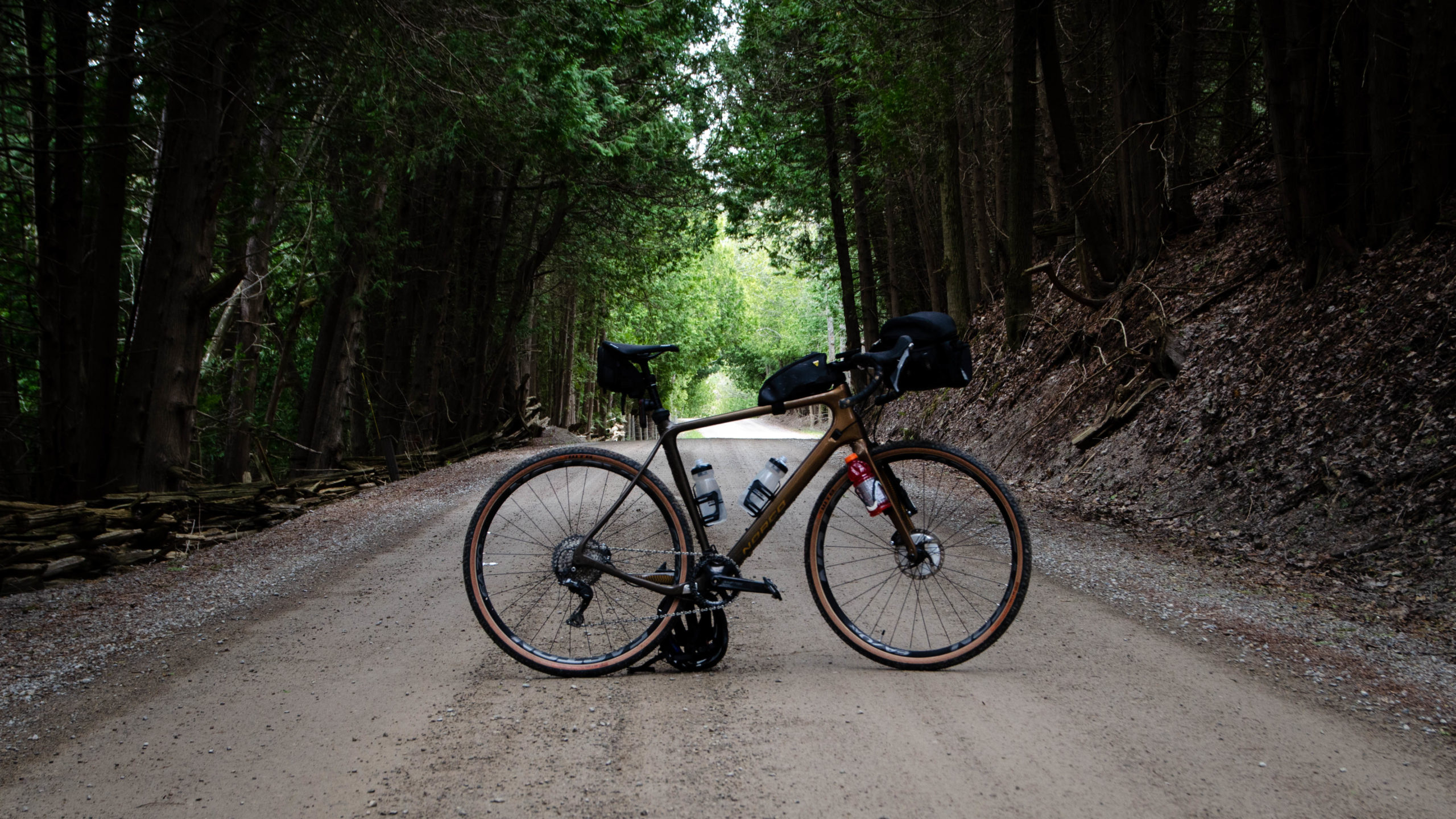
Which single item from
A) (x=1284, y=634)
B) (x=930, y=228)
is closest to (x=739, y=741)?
(x=1284, y=634)

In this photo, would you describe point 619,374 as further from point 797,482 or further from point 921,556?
point 921,556

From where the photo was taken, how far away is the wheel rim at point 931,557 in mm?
3648

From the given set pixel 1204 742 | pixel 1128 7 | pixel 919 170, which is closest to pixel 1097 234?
pixel 1128 7

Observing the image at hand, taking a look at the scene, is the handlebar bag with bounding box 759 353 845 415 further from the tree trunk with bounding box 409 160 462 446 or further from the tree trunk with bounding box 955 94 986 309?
the tree trunk with bounding box 409 160 462 446

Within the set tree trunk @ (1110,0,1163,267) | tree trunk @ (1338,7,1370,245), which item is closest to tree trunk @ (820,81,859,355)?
tree trunk @ (1110,0,1163,267)

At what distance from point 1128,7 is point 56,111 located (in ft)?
36.8

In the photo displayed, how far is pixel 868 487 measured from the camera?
372 cm

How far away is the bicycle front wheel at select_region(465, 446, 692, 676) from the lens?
3.67 metres

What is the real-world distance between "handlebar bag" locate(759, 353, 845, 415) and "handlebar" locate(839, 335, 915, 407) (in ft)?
0.40

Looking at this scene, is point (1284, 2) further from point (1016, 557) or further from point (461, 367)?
point (461, 367)

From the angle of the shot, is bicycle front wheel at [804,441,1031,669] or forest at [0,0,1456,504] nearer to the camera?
bicycle front wheel at [804,441,1031,669]

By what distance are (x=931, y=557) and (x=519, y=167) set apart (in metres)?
15.9

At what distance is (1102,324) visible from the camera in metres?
11.5

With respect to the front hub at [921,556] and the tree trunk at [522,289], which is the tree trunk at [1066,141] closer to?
the front hub at [921,556]
